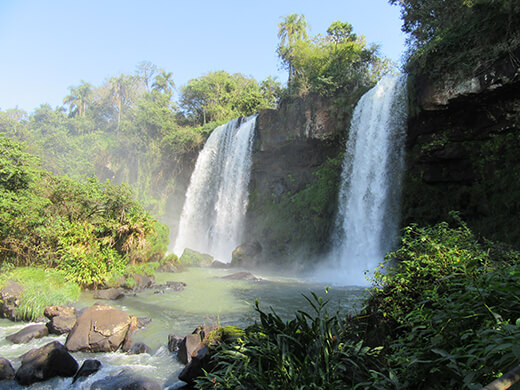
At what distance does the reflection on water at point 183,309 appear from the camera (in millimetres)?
5617

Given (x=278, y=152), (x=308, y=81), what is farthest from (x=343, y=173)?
(x=308, y=81)

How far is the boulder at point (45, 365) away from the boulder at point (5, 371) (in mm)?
115

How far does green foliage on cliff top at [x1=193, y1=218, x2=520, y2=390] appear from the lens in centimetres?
209

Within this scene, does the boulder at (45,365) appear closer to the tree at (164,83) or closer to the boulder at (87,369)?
the boulder at (87,369)

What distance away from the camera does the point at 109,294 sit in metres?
10.4

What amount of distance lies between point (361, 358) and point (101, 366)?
4.74 meters

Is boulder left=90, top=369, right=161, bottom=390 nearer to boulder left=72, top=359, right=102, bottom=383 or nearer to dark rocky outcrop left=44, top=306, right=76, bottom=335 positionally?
boulder left=72, top=359, right=102, bottom=383

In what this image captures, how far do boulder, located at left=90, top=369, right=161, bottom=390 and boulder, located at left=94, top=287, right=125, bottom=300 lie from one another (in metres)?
5.65

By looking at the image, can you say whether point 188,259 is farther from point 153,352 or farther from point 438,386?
point 438,386

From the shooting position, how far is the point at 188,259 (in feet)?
65.3

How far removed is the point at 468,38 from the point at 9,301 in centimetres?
1760

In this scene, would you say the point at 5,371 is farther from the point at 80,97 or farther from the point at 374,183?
the point at 80,97

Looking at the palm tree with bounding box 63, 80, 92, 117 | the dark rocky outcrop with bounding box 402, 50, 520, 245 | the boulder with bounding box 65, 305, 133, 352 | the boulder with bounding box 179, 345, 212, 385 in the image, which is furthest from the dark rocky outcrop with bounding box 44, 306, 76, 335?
the palm tree with bounding box 63, 80, 92, 117

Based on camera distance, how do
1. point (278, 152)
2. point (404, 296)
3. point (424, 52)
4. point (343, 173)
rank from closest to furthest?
1. point (404, 296)
2. point (424, 52)
3. point (343, 173)
4. point (278, 152)
